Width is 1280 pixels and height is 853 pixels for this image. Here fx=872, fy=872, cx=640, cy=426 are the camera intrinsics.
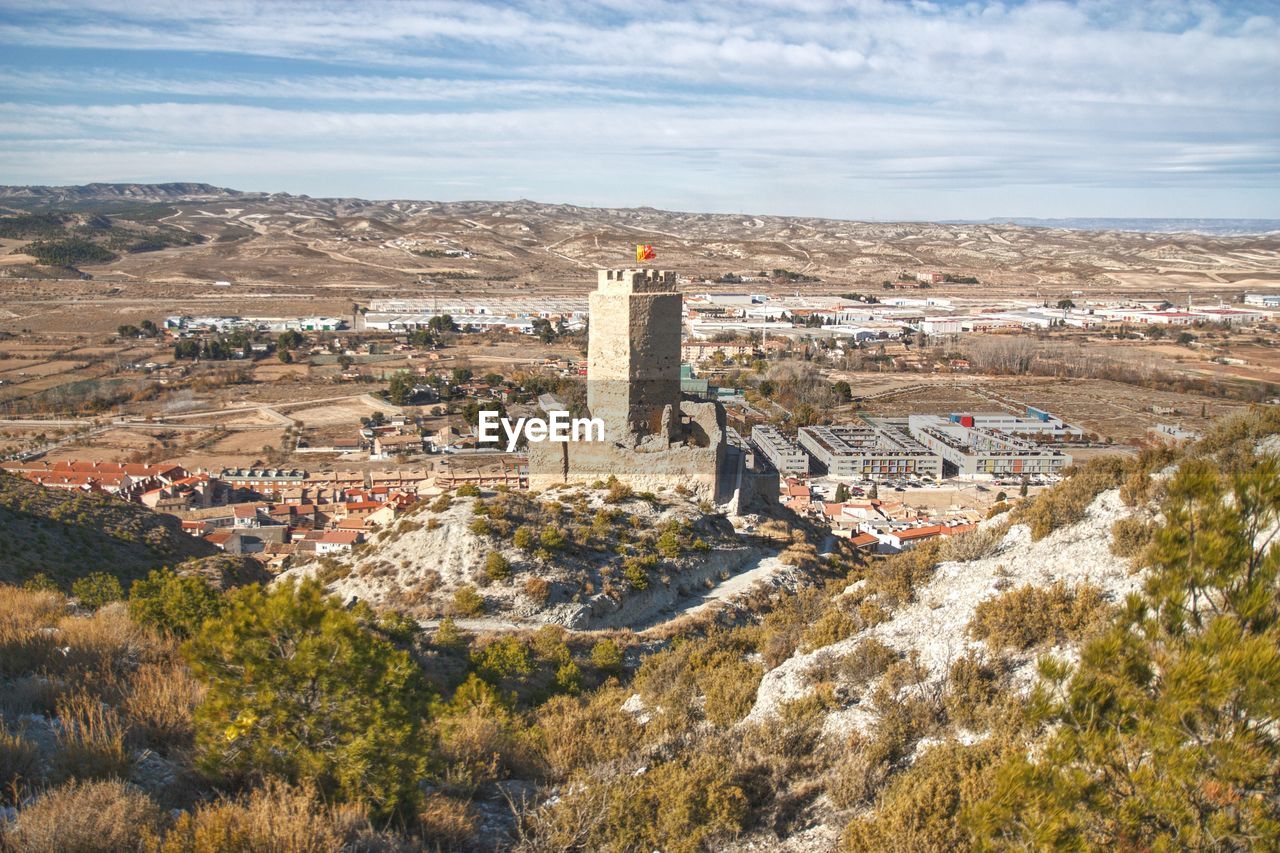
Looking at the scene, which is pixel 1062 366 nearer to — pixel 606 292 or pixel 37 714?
pixel 606 292

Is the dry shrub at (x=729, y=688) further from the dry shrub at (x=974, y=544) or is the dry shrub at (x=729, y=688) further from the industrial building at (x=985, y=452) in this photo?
the industrial building at (x=985, y=452)

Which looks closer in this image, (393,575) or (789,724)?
(789,724)

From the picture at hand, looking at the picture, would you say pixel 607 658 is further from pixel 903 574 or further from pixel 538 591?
pixel 903 574

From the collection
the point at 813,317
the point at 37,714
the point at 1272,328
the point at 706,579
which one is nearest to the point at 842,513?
the point at 706,579

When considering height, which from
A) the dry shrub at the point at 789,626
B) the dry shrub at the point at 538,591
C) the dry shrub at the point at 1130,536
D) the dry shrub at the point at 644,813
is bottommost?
the dry shrub at the point at 538,591

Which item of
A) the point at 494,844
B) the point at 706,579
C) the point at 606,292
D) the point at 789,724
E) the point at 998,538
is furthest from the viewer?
the point at 606,292

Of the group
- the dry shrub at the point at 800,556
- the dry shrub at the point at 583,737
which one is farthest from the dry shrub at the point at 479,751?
the dry shrub at the point at 800,556
